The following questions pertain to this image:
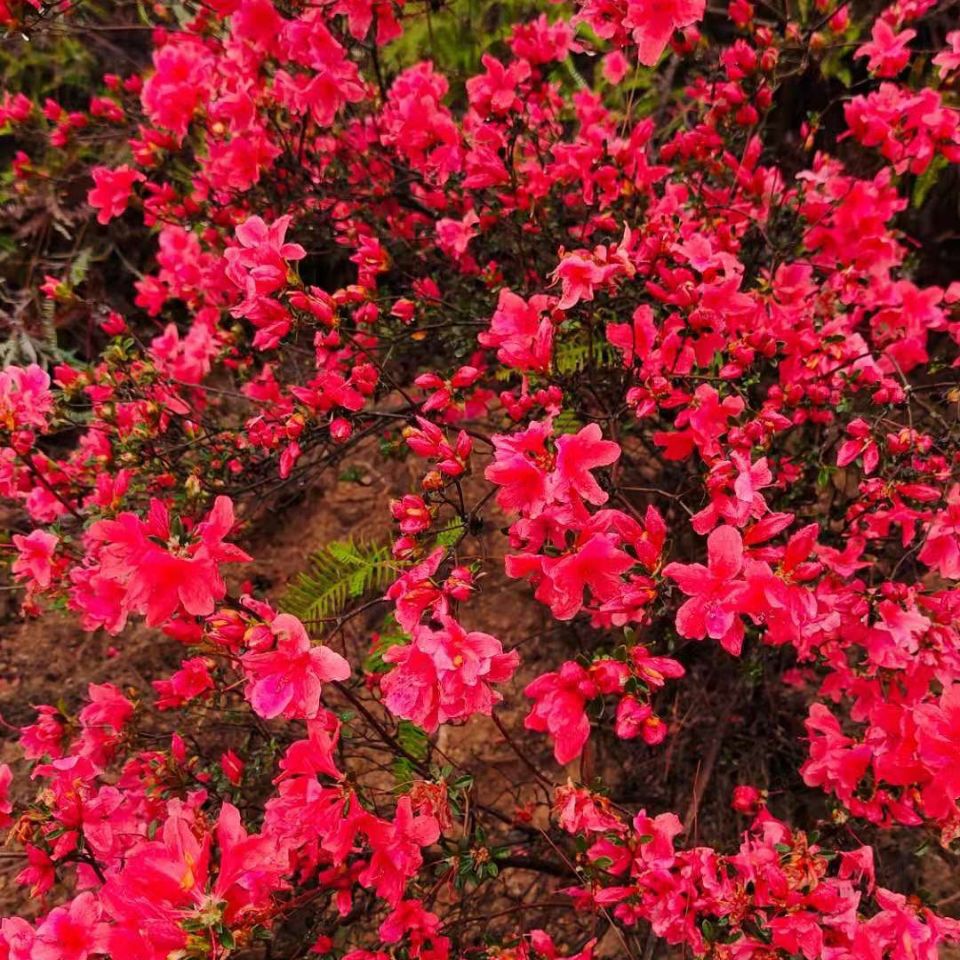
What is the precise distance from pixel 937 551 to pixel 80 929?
5.97 ft

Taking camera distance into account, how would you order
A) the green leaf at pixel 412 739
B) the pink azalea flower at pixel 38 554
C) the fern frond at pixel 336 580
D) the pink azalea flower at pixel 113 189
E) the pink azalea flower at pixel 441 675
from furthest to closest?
the pink azalea flower at pixel 113 189
the fern frond at pixel 336 580
the green leaf at pixel 412 739
the pink azalea flower at pixel 38 554
the pink azalea flower at pixel 441 675

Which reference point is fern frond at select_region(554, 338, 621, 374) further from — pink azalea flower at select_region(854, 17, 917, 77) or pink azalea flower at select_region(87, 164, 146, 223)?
pink azalea flower at select_region(87, 164, 146, 223)

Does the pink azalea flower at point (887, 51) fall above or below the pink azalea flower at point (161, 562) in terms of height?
above

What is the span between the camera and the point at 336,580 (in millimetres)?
2438

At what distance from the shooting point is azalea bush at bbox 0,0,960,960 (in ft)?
4.41

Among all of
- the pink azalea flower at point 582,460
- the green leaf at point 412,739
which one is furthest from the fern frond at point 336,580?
the pink azalea flower at point 582,460

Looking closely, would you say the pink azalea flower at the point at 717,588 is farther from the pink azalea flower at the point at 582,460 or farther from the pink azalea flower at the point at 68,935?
the pink azalea flower at the point at 68,935

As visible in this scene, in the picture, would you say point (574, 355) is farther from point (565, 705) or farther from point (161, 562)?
point (161, 562)

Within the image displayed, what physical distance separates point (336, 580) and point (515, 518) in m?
0.73

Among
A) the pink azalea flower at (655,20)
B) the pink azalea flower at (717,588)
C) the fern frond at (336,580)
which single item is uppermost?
the pink azalea flower at (655,20)

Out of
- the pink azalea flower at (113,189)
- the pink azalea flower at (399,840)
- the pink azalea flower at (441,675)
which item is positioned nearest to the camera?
the pink azalea flower at (441,675)

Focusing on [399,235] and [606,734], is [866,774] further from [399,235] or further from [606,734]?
[399,235]

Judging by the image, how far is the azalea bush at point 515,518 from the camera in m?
1.34

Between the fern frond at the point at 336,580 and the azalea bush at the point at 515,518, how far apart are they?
16 millimetres
